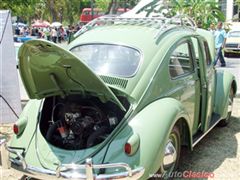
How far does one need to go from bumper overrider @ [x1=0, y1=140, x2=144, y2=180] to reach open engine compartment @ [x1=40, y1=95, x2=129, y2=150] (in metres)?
0.47

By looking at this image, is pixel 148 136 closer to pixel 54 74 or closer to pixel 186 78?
pixel 54 74

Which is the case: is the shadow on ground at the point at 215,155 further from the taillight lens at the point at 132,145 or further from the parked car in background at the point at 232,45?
the parked car in background at the point at 232,45

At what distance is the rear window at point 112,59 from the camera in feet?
14.2

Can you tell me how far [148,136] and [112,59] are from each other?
1167mm

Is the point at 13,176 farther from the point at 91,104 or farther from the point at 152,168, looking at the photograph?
the point at 152,168

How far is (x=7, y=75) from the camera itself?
21.1 feet

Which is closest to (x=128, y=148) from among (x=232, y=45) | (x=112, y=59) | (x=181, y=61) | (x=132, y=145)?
(x=132, y=145)

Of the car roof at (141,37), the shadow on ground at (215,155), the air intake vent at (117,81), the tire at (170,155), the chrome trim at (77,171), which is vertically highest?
the car roof at (141,37)

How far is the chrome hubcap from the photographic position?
13.2 ft

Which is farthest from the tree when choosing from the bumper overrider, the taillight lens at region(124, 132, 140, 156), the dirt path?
the bumper overrider

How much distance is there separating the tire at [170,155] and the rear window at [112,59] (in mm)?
830

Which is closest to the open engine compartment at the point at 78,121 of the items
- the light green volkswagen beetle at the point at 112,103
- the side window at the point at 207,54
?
the light green volkswagen beetle at the point at 112,103

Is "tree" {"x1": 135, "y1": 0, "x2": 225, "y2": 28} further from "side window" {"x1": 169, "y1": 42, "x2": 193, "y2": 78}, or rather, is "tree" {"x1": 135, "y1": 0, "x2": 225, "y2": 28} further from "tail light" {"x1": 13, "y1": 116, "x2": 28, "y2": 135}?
"tail light" {"x1": 13, "y1": 116, "x2": 28, "y2": 135}

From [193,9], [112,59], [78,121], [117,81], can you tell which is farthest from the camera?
[193,9]
